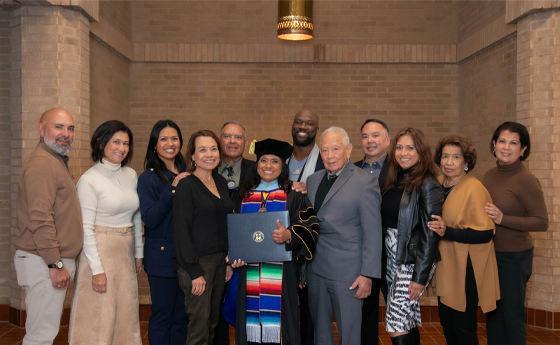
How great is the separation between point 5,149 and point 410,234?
440 cm

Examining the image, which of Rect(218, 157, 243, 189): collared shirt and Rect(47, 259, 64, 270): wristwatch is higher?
Rect(218, 157, 243, 189): collared shirt

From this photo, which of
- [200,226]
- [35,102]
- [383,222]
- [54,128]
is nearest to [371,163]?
[383,222]

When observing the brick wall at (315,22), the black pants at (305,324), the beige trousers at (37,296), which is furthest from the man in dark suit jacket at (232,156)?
the brick wall at (315,22)

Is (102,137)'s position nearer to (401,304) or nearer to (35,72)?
(401,304)

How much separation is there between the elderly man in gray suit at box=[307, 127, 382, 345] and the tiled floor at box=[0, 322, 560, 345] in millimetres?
1682

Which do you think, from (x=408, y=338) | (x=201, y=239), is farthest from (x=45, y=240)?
(x=408, y=338)

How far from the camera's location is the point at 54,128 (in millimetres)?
3723

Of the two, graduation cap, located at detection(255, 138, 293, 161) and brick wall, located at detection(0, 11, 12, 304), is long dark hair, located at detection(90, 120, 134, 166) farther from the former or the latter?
brick wall, located at detection(0, 11, 12, 304)

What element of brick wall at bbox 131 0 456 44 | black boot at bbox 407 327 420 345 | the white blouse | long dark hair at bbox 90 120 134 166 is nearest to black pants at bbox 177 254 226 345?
the white blouse

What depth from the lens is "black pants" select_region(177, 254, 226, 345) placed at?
12.1ft

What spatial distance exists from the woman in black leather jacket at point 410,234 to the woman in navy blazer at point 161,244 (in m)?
1.41

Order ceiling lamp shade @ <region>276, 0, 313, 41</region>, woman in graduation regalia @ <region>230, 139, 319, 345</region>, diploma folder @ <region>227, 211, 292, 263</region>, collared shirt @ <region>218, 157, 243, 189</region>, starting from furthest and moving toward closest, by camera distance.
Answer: ceiling lamp shade @ <region>276, 0, 313, 41</region> → collared shirt @ <region>218, 157, 243, 189</region> → woman in graduation regalia @ <region>230, 139, 319, 345</region> → diploma folder @ <region>227, 211, 292, 263</region>

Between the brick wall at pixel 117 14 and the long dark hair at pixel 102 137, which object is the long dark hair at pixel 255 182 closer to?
the long dark hair at pixel 102 137

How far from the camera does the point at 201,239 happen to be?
371cm
